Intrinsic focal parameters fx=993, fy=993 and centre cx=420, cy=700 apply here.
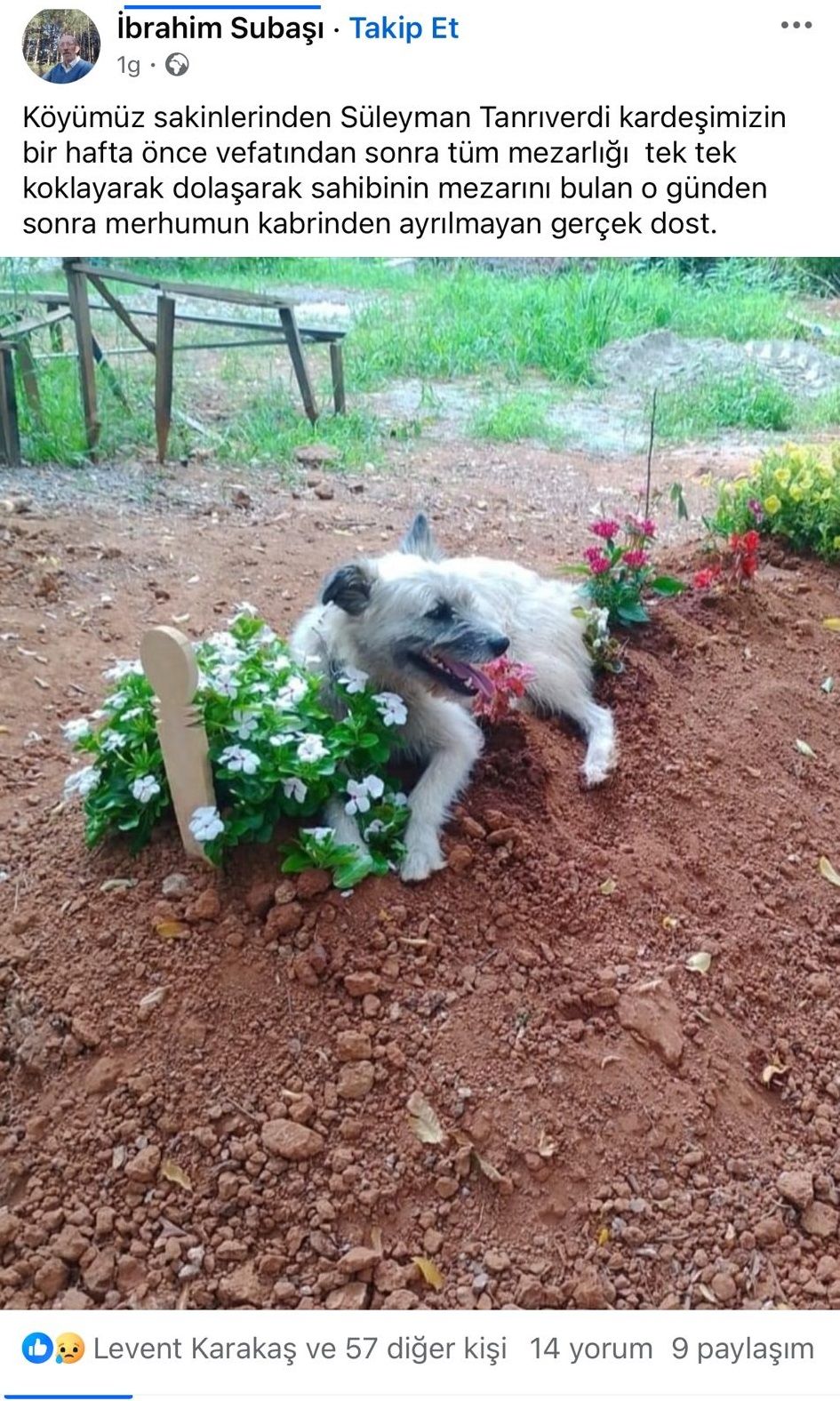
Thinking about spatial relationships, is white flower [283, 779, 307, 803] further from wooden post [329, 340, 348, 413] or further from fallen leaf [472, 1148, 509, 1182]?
wooden post [329, 340, 348, 413]

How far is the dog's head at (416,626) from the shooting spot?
9.62ft

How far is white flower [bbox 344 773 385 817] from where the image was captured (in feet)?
8.46

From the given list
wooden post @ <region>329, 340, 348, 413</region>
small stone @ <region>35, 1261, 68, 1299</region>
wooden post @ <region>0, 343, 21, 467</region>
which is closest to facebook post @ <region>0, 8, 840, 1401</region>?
small stone @ <region>35, 1261, 68, 1299</region>

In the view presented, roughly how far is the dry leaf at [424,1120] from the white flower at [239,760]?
2.77ft

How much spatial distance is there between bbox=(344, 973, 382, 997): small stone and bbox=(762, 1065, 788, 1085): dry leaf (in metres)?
1.01

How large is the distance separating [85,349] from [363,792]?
5.53m

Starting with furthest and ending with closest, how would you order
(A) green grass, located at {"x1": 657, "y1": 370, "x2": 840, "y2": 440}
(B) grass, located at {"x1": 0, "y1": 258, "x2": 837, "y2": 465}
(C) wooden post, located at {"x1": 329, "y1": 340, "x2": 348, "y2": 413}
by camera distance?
(A) green grass, located at {"x1": 657, "y1": 370, "x2": 840, "y2": 440} < (C) wooden post, located at {"x1": 329, "y1": 340, "x2": 348, "y2": 413} < (B) grass, located at {"x1": 0, "y1": 258, "x2": 837, "y2": 465}

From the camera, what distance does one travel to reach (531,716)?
11.8ft

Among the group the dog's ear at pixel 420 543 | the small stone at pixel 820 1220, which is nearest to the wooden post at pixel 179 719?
the dog's ear at pixel 420 543

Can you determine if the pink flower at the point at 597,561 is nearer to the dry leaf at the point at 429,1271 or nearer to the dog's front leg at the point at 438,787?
the dog's front leg at the point at 438,787

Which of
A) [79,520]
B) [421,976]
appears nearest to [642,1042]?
[421,976]

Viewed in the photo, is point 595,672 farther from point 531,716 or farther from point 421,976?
point 421,976
